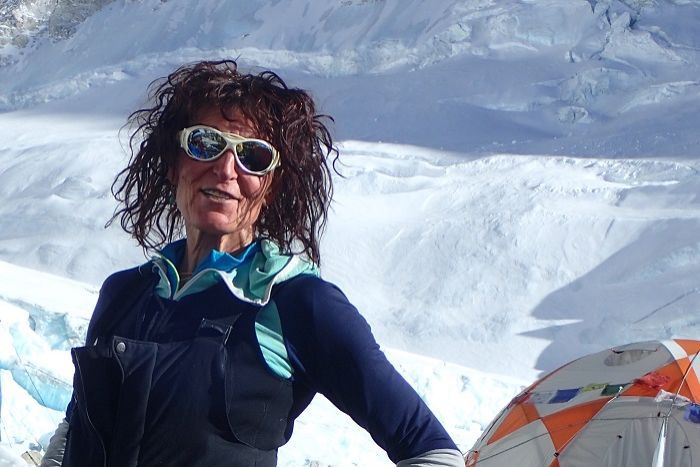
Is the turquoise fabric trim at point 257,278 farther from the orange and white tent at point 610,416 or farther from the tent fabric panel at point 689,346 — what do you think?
the tent fabric panel at point 689,346

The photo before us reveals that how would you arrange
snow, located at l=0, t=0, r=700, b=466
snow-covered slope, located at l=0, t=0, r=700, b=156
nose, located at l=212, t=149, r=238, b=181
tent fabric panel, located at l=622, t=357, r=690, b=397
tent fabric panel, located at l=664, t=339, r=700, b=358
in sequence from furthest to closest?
snow-covered slope, located at l=0, t=0, r=700, b=156 → snow, located at l=0, t=0, r=700, b=466 → tent fabric panel, located at l=664, t=339, r=700, b=358 → tent fabric panel, located at l=622, t=357, r=690, b=397 → nose, located at l=212, t=149, r=238, b=181

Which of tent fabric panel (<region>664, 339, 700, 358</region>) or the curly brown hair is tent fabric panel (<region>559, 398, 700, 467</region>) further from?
the curly brown hair

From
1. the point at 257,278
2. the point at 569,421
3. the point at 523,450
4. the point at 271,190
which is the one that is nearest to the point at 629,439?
the point at 569,421

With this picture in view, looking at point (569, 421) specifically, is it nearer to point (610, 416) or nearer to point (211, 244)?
point (610, 416)

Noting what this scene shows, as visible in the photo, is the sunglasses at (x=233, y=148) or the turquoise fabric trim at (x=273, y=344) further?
the sunglasses at (x=233, y=148)

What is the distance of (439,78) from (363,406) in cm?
2268

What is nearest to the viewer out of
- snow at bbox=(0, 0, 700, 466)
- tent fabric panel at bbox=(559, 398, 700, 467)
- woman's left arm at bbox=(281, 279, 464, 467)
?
woman's left arm at bbox=(281, 279, 464, 467)

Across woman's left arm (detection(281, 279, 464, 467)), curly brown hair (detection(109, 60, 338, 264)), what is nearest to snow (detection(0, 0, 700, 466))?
curly brown hair (detection(109, 60, 338, 264))

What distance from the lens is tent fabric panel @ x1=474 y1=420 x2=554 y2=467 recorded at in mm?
5754

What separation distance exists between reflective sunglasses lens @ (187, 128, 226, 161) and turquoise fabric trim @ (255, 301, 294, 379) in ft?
0.79

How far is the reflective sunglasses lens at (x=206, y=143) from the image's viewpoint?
1.45 metres

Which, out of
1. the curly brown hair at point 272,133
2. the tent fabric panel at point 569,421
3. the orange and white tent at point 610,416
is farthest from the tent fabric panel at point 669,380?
the curly brown hair at point 272,133

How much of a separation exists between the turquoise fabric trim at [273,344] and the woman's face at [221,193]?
0.17 metres

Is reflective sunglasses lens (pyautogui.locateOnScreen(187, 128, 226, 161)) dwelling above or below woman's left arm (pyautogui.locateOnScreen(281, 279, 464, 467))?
above
